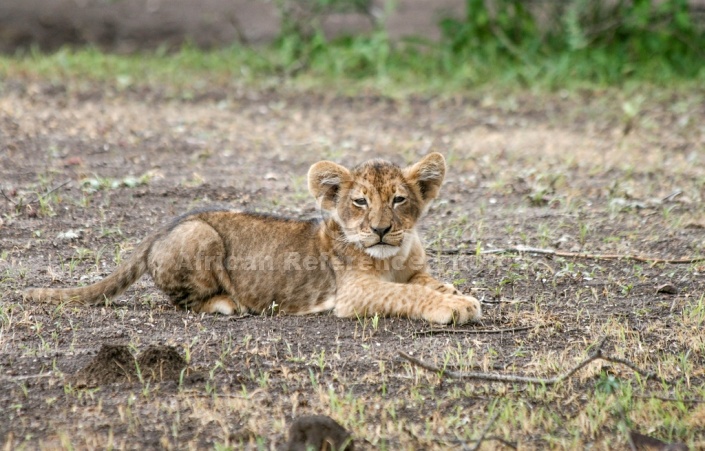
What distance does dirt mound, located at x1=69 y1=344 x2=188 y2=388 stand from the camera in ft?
16.2

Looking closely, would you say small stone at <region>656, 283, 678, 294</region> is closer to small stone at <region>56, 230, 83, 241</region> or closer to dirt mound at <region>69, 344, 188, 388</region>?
dirt mound at <region>69, 344, 188, 388</region>

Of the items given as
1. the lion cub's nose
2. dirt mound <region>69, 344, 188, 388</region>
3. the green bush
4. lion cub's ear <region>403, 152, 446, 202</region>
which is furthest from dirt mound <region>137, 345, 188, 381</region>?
the green bush

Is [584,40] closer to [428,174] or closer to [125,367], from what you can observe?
[428,174]

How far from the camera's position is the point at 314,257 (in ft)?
20.8

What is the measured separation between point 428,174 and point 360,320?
3.30ft

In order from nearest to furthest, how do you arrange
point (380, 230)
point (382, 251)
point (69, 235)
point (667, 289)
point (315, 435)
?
1. point (315, 435)
2. point (380, 230)
3. point (382, 251)
4. point (667, 289)
5. point (69, 235)

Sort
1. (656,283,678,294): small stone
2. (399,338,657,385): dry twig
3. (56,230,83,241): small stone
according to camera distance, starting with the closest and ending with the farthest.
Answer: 1. (399,338,657,385): dry twig
2. (656,283,678,294): small stone
3. (56,230,83,241): small stone

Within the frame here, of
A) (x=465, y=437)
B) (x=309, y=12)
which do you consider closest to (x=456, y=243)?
(x=465, y=437)

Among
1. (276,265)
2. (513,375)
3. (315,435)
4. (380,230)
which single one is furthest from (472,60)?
(315,435)

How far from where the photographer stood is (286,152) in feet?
34.0

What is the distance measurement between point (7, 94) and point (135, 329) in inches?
274

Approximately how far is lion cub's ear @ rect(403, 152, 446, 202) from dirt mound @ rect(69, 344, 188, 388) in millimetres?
1955

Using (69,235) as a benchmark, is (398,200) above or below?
above

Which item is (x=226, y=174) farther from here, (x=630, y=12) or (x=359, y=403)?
(x=630, y=12)
